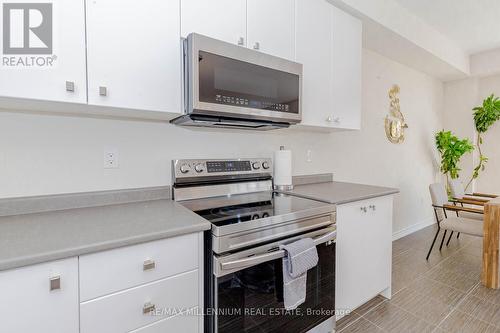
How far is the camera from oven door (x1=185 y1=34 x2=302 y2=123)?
127 centimetres

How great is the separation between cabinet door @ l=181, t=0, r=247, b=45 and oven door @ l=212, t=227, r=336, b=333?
1.13m

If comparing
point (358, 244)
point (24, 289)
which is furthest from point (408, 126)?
point (24, 289)

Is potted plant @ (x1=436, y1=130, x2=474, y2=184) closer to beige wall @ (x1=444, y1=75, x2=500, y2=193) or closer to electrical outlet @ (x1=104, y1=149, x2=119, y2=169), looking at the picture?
beige wall @ (x1=444, y1=75, x2=500, y2=193)

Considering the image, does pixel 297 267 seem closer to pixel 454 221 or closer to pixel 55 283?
pixel 55 283

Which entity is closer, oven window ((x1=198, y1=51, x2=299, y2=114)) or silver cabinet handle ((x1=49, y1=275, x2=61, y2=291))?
silver cabinet handle ((x1=49, y1=275, x2=61, y2=291))

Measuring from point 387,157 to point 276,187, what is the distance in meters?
1.93

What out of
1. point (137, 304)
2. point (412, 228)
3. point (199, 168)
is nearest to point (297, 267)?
point (137, 304)

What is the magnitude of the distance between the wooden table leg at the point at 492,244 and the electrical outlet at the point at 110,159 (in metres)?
2.89

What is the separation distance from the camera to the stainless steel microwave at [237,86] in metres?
1.27

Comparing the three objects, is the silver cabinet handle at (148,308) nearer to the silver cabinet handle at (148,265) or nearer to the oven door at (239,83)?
A: the silver cabinet handle at (148,265)

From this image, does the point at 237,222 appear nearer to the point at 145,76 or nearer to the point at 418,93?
the point at 145,76

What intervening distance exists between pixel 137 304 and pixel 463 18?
3.82 meters

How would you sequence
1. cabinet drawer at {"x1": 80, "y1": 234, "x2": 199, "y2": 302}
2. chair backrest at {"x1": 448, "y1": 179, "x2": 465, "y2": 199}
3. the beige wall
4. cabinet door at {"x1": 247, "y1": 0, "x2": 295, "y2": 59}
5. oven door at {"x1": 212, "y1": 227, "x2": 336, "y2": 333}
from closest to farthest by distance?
cabinet drawer at {"x1": 80, "y1": 234, "x2": 199, "y2": 302} → oven door at {"x1": 212, "y1": 227, "x2": 336, "y2": 333} → cabinet door at {"x1": 247, "y1": 0, "x2": 295, "y2": 59} → chair backrest at {"x1": 448, "y1": 179, "x2": 465, "y2": 199} → the beige wall

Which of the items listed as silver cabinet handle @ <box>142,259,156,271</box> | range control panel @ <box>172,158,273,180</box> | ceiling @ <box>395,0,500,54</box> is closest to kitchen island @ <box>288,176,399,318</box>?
range control panel @ <box>172,158,273,180</box>
